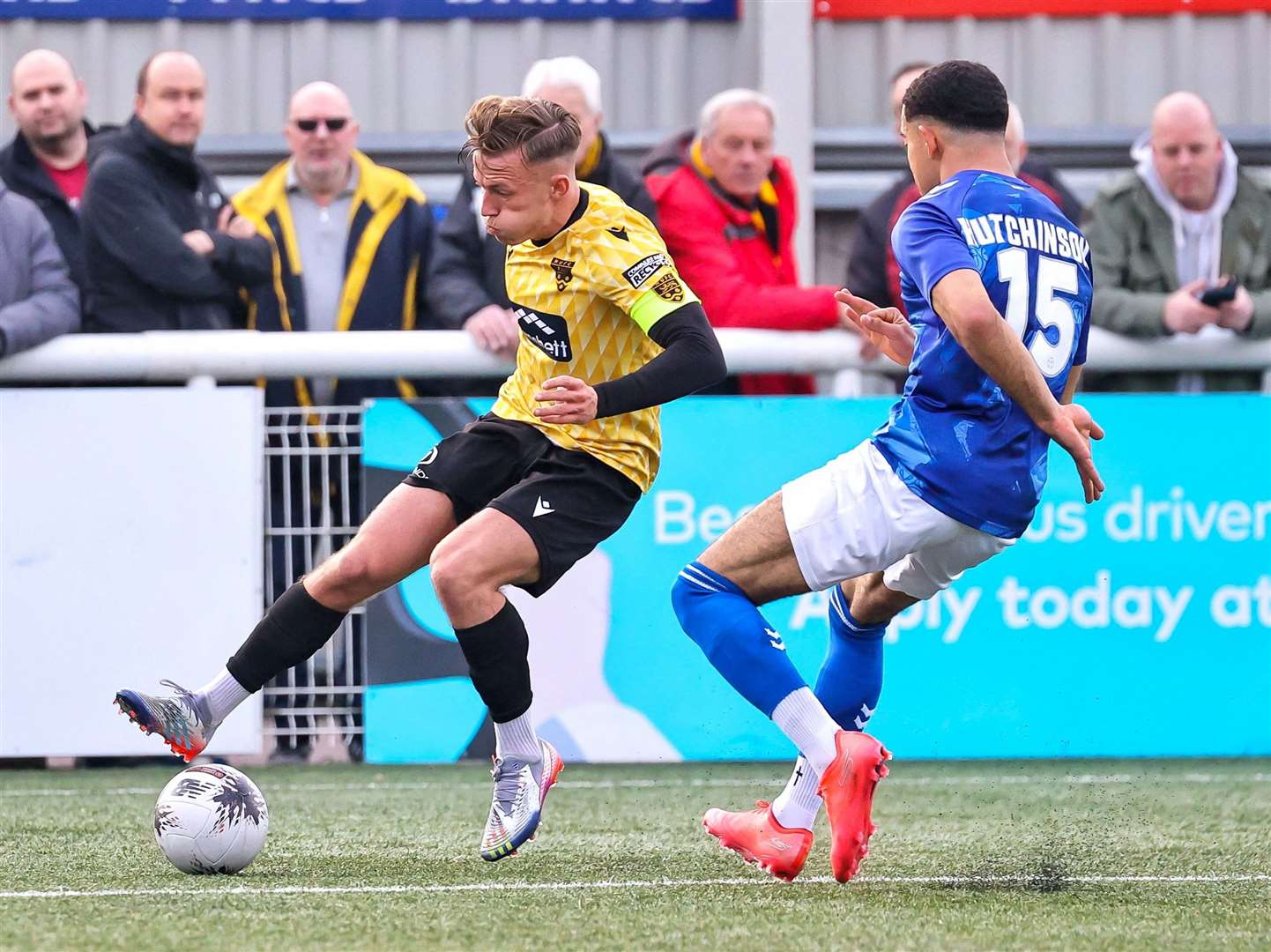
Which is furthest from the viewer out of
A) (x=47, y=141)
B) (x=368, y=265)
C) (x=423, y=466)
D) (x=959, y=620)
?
(x=47, y=141)

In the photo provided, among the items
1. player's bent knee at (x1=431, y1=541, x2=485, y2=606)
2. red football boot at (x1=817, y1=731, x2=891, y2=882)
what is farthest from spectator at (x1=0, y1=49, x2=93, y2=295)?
red football boot at (x1=817, y1=731, x2=891, y2=882)

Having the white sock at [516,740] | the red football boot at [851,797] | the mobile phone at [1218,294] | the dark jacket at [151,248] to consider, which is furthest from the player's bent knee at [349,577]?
the mobile phone at [1218,294]

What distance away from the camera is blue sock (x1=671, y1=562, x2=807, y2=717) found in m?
4.39

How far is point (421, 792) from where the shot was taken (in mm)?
6410

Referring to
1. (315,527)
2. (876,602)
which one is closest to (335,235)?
(315,527)

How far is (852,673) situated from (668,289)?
1.03 m

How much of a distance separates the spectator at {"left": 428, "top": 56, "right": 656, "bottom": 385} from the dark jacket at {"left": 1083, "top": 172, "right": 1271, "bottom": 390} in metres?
1.72

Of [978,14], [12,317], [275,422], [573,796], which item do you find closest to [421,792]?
[573,796]

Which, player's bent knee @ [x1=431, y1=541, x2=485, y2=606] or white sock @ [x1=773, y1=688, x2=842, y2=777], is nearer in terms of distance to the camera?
white sock @ [x1=773, y1=688, x2=842, y2=777]

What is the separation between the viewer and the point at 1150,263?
7.46 m

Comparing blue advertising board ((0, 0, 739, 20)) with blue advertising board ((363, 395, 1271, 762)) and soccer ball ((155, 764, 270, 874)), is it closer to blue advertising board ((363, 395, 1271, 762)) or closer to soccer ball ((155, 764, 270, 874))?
blue advertising board ((363, 395, 1271, 762))

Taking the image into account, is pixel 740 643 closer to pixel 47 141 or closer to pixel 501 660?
pixel 501 660

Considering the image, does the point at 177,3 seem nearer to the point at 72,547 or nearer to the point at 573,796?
the point at 72,547

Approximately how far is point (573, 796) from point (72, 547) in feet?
6.68
